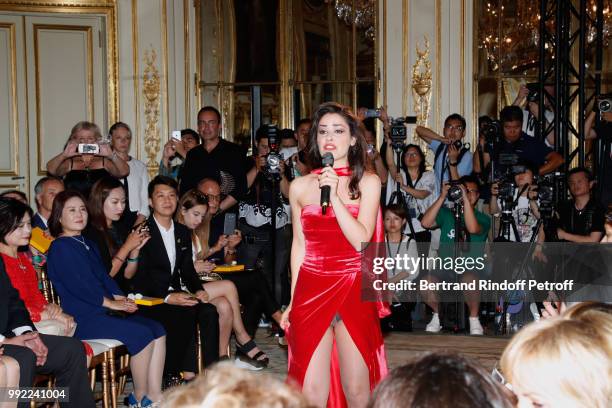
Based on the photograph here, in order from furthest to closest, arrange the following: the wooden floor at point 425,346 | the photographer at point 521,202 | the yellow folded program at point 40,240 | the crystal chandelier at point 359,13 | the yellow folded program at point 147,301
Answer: the crystal chandelier at point 359,13 < the photographer at point 521,202 < the wooden floor at point 425,346 < the yellow folded program at point 40,240 < the yellow folded program at point 147,301

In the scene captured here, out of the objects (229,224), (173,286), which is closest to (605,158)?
(229,224)

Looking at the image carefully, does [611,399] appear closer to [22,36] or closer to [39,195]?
[39,195]

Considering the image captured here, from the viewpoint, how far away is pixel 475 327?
6781mm

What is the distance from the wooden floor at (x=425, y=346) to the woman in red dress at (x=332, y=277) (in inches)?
82.7

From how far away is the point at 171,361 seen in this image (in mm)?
5441

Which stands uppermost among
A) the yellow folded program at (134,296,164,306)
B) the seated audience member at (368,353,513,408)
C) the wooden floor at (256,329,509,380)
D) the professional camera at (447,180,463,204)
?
the professional camera at (447,180,463,204)

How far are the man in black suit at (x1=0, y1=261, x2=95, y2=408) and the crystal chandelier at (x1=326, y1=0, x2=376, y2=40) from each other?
609 centimetres

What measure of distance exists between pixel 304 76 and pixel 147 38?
5.75 ft

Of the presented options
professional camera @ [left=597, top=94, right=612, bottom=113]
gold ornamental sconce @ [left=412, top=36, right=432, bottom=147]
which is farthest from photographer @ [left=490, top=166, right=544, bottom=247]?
gold ornamental sconce @ [left=412, top=36, right=432, bottom=147]

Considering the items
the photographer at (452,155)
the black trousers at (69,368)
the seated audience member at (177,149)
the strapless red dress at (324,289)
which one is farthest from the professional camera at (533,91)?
the black trousers at (69,368)

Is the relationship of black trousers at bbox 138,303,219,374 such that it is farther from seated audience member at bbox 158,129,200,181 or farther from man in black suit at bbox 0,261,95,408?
seated audience member at bbox 158,129,200,181

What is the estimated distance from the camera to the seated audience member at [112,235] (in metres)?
5.47

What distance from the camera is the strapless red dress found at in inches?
155

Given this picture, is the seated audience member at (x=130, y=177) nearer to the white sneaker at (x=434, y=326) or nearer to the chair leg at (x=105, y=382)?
the white sneaker at (x=434, y=326)
